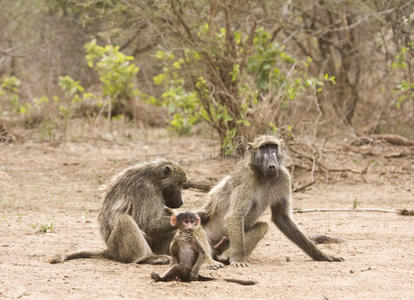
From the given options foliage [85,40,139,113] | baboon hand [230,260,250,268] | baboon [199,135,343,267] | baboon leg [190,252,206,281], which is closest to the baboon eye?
baboon [199,135,343,267]

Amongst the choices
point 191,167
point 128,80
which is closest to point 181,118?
point 128,80

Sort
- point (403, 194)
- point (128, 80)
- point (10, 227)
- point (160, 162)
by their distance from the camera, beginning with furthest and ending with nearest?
point (128, 80)
point (403, 194)
point (10, 227)
point (160, 162)

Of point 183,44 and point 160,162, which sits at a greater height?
point 183,44

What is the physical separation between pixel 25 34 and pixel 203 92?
1265cm

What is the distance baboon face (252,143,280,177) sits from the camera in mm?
5008

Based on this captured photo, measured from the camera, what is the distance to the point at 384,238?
5.90 meters

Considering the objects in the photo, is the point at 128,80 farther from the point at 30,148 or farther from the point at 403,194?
the point at 403,194

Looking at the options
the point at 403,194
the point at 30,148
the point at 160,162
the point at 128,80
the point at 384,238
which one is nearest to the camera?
the point at 160,162

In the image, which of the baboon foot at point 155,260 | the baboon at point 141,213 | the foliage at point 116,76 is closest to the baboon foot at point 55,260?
the baboon at point 141,213

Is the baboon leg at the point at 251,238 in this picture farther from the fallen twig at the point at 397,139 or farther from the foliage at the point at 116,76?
the foliage at the point at 116,76

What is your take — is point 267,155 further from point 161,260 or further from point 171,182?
point 161,260

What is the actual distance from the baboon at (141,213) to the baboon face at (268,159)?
70cm

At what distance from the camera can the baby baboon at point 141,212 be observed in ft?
16.0

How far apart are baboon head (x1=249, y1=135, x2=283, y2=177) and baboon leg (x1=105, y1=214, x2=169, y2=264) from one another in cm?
113
